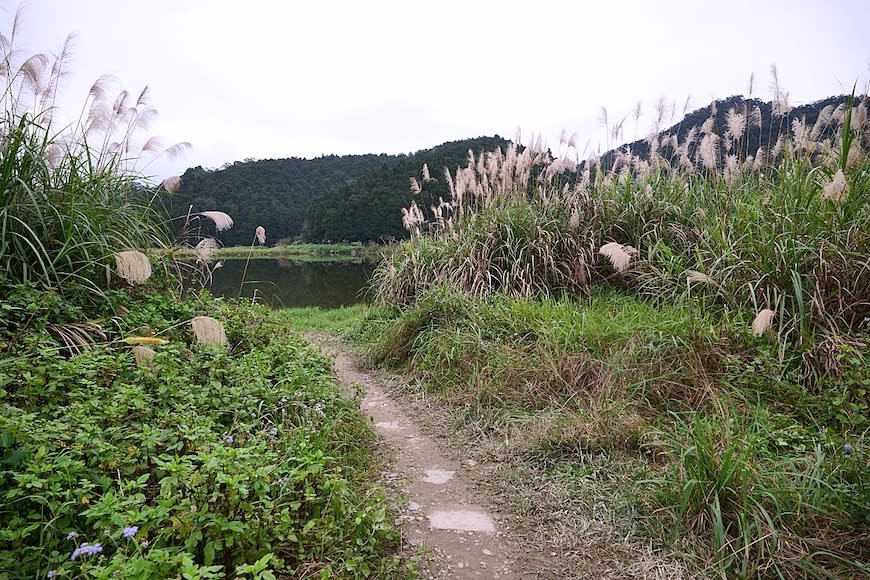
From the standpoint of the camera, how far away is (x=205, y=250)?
411 cm

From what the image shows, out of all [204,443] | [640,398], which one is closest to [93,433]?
[204,443]

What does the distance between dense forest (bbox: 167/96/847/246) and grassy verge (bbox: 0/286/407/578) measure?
2057 millimetres

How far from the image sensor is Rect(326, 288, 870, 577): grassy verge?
73.5 inches

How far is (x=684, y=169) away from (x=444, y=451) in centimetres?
469

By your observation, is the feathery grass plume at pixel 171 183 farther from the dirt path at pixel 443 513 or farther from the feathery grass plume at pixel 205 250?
the dirt path at pixel 443 513

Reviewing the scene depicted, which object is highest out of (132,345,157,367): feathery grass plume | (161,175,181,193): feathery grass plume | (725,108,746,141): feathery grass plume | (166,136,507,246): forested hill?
(166,136,507,246): forested hill

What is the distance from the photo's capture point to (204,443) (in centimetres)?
196

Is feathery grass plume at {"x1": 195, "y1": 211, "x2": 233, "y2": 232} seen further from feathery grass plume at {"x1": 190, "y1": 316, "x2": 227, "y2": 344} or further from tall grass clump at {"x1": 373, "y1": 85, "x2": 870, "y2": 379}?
tall grass clump at {"x1": 373, "y1": 85, "x2": 870, "y2": 379}

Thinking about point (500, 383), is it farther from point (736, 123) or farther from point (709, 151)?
point (736, 123)

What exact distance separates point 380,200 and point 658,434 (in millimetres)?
22098

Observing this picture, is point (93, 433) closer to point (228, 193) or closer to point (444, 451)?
point (444, 451)

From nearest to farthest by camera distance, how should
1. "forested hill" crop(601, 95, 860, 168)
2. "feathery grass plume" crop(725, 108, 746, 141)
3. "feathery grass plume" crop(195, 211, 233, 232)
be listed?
1. "feathery grass plume" crop(195, 211, 233, 232)
2. "forested hill" crop(601, 95, 860, 168)
3. "feathery grass plume" crop(725, 108, 746, 141)

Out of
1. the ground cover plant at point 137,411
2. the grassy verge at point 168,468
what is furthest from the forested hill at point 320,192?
the grassy verge at point 168,468

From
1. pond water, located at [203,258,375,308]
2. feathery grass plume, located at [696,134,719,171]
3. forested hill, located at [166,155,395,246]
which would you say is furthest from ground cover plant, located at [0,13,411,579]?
forested hill, located at [166,155,395,246]
